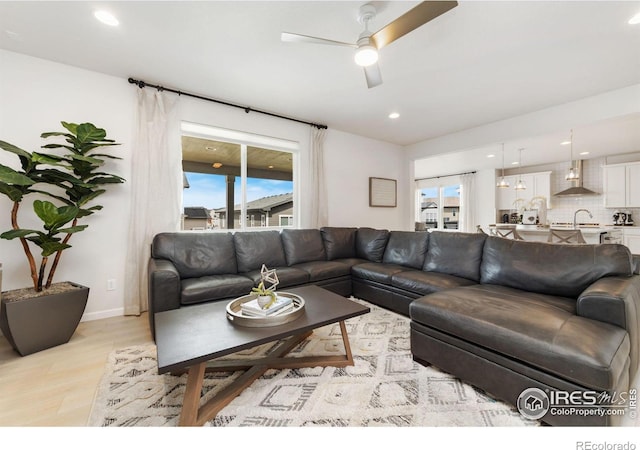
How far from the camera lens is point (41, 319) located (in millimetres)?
2107

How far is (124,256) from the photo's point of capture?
2.97 metres

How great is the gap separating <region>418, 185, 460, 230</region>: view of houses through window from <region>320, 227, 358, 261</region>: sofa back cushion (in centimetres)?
559

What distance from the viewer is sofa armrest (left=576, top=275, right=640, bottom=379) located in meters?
1.46

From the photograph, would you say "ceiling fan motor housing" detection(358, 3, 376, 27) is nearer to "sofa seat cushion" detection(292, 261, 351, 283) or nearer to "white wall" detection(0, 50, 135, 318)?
"sofa seat cushion" detection(292, 261, 351, 283)

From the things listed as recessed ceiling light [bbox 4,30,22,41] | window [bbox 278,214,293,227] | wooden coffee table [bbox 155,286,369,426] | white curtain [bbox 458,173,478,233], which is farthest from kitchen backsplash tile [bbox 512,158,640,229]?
recessed ceiling light [bbox 4,30,22,41]

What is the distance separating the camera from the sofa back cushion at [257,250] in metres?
3.19

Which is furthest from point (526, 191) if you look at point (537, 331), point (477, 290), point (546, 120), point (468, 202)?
point (537, 331)

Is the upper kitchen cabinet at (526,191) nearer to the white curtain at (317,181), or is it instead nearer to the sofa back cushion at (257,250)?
the white curtain at (317,181)

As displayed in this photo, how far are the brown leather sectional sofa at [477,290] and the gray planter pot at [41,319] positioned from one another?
67cm

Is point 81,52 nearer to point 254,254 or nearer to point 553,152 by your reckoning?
point 254,254

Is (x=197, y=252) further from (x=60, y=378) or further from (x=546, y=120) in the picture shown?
(x=546, y=120)

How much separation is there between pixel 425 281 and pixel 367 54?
6.86 feet

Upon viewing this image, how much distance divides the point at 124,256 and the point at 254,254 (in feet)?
4.66

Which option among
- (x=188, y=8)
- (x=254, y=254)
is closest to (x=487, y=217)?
(x=254, y=254)
